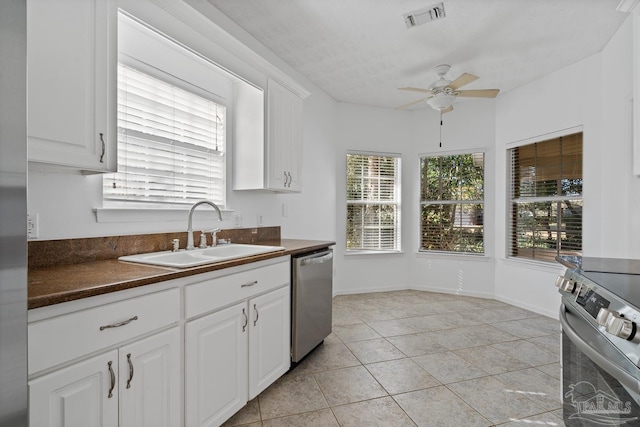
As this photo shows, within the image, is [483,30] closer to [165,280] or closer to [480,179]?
[480,179]

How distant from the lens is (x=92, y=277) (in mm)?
1315

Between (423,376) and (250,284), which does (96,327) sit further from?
(423,376)

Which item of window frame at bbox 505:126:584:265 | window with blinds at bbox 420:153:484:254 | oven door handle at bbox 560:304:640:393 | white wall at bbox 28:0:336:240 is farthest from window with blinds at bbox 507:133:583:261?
oven door handle at bbox 560:304:640:393

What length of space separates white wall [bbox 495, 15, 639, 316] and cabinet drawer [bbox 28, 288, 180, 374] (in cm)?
356

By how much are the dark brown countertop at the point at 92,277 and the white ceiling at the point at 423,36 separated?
2.18 m

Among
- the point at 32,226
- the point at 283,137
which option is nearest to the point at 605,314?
the point at 32,226

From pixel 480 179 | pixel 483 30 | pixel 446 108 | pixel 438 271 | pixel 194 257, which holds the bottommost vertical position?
pixel 438 271

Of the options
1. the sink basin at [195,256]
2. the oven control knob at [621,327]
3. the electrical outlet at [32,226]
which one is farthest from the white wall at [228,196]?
the oven control knob at [621,327]

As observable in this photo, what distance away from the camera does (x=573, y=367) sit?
1.30 meters

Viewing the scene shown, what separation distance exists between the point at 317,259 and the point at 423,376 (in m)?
1.15

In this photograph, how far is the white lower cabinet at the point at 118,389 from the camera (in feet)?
3.38

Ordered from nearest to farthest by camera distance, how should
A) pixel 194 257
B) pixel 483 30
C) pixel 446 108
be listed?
pixel 194 257
pixel 483 30
pixel 446 108

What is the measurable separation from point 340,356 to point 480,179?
134 inches

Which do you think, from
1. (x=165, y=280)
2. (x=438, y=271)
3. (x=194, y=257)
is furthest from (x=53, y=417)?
(x=438, y=271)
